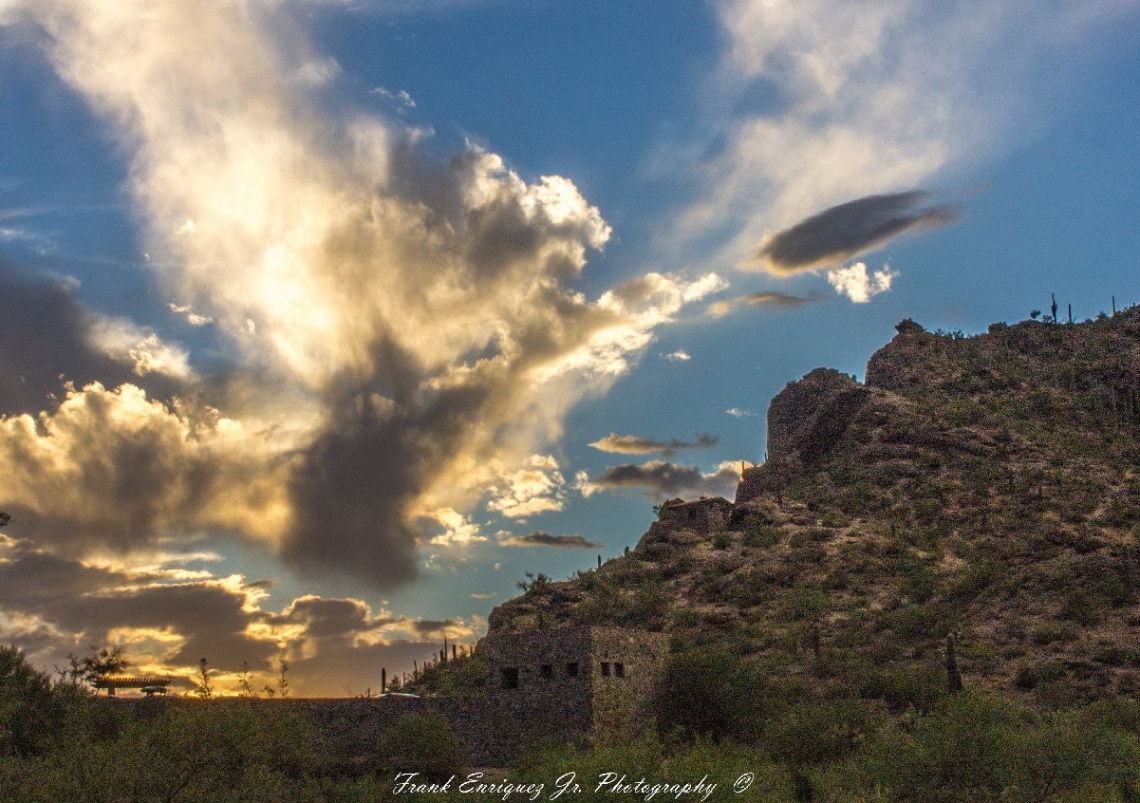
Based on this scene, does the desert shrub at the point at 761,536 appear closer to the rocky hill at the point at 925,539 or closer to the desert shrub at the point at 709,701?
the rocky hill at the point at 925,539

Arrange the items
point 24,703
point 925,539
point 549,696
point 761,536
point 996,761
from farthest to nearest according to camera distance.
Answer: point 761,536 → point 925,539 → point 549,696 → point 24,703 → point 996,761

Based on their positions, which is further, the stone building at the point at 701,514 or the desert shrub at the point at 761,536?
the stone building at the point at 701,514

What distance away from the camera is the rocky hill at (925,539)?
4322cm

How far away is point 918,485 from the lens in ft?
218

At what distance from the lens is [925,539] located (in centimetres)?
5856

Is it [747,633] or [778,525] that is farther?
[778,525]

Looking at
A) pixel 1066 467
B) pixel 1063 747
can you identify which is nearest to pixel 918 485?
pixel 1066 467

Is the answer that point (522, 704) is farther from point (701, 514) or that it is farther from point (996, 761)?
point (701, 514)

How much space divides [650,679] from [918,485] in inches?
1496

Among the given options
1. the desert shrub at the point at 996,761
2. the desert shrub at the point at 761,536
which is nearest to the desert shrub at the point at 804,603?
the desert shrub at the point at 761,536

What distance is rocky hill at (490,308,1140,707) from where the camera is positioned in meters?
43.2

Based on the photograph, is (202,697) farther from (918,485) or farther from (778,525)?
(918,485)

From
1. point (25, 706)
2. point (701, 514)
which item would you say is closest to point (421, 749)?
point (25, 706)

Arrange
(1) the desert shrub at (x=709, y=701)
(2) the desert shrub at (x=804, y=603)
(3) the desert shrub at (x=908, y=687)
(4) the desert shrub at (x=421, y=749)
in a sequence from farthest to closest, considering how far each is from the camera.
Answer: (2) the desert shrub at (x=804, y=603), (3) the desert shrub at (x=908, y=687), (1) the desert shrub at (x=709, y=701), (4) the desert shrub at (x=421, y=749)
